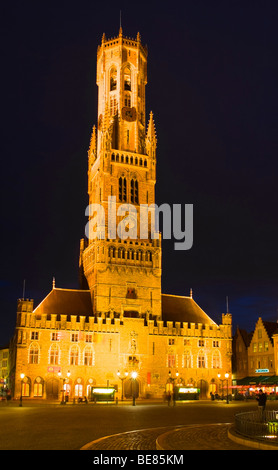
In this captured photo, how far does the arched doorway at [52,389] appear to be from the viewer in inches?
2625

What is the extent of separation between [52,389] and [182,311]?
77.3 ft

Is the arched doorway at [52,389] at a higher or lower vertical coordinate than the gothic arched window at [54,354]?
lower

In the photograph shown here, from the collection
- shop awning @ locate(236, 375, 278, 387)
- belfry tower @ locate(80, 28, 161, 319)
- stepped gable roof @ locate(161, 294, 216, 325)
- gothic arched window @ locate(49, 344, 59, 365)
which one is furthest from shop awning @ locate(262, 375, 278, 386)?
gothic arched window @ locate(49, 344, 59, 365)

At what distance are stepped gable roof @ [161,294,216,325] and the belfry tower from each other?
307 centimetres

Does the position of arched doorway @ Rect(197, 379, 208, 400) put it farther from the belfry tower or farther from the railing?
the railing

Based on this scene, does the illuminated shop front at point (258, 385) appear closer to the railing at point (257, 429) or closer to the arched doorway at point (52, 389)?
the arched doorway at point (52, 389)

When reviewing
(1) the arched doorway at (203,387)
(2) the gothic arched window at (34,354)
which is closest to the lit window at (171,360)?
(1) the arched doorway at (203,387)

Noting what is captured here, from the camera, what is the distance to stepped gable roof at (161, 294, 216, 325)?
79.1m

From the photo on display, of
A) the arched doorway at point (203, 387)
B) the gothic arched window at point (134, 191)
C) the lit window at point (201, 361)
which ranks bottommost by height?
the arched doorway at point (203, 387)

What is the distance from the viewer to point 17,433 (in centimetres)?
2208

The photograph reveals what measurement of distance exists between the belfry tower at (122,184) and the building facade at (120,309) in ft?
0.50

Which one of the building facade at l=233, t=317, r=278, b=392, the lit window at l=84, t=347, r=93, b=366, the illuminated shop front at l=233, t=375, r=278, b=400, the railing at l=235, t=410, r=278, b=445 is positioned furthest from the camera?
the building facade at l=233, t=317, r=278, b=392

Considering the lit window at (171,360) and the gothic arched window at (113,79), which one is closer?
the lit window at (171,360)
